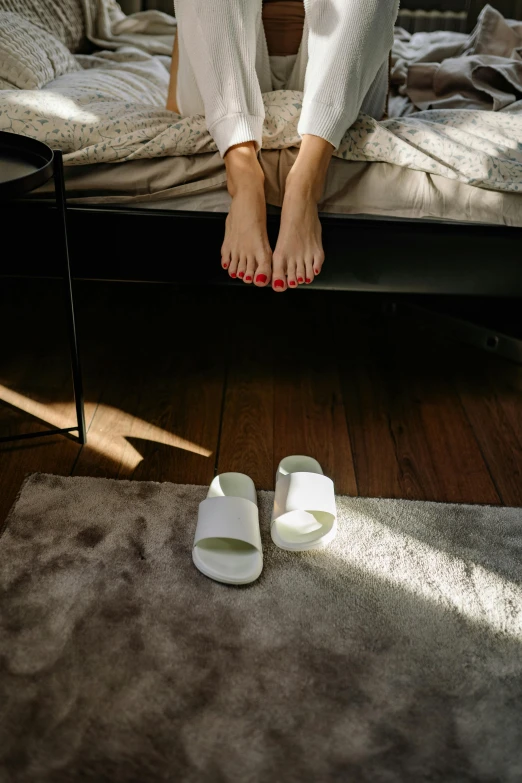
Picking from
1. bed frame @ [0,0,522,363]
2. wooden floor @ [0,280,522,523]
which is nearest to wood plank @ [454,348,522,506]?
wooden floor @ [0,280,522,523]

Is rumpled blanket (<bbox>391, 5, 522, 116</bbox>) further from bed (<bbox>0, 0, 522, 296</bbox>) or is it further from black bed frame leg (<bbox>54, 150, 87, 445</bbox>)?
black bed frame leg (<bbox>54, 150, 87, 445</bbox>)

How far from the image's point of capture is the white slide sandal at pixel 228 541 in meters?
0.85

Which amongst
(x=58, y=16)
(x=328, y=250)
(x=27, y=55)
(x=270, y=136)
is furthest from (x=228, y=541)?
(x=58, y=16)

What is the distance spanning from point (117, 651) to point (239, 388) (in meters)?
0.64

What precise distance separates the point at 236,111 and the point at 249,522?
0.63 m

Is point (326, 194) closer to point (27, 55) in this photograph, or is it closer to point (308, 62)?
point (308, 62)

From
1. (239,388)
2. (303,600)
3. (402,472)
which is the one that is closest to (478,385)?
Result: (402,472)

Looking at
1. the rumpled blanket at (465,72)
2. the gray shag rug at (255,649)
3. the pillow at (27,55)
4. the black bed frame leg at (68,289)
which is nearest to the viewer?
the gray shag rug at (255,649)

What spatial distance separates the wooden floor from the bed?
237 millimetres

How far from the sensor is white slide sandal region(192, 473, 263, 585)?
85 centimetres

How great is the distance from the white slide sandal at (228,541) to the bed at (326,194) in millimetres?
418

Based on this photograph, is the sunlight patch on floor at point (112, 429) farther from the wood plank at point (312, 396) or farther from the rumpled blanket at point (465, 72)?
the rumpled blanket at point (465, 72)

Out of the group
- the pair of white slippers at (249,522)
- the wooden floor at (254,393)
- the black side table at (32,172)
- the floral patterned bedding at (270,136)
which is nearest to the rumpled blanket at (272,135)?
the floral patterned bedding at (270,136)

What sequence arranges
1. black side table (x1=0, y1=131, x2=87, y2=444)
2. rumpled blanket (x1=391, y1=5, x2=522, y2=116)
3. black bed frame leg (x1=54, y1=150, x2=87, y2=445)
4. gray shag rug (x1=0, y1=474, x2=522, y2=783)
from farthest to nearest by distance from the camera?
rumpled blanket (x1=391, y1=5, x2=522, y2=116) < black bed frame leg (x1=54, y1=150, x2=87, y2=445) < black side table (x1=0, y1=131, x2=87, y2=444) < gray shag rug (x1=0, y1=474, x2=522, y2=783)
